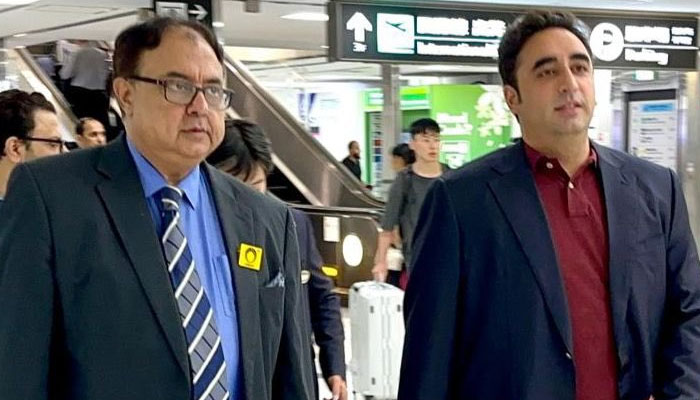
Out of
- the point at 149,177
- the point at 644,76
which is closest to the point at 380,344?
the point at 149,177

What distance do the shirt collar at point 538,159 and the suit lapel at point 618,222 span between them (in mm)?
17

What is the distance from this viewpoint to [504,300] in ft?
8.06

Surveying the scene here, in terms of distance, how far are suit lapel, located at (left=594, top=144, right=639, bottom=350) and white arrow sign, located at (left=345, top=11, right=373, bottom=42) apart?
16.4 feet

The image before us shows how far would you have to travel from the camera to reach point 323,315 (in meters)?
3.63

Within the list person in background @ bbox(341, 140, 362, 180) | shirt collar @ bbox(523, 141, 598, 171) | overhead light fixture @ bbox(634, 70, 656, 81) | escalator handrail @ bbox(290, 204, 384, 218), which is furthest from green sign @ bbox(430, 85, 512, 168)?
shirt collar @ bbox(523, 141, 598, 171)

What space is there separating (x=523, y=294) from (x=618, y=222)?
11.9 inches

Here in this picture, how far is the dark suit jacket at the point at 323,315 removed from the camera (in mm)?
3602

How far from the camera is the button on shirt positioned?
206 cm

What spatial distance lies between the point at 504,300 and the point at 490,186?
11.4 inches

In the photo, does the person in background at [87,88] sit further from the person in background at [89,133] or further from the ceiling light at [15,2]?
the person in background at [89,133]

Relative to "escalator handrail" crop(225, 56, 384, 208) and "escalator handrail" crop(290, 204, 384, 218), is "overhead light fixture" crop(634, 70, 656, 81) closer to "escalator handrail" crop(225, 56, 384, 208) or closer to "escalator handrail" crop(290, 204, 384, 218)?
"escalator handrail" crop(225, 56, 384, 208)

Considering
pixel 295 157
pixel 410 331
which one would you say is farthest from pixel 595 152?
pixel 295 157

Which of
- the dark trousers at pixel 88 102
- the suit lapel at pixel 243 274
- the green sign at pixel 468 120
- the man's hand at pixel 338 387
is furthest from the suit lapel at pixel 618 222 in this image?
the green sign at pixel 468 120

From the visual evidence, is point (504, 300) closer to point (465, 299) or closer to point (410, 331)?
point (465, 299)
